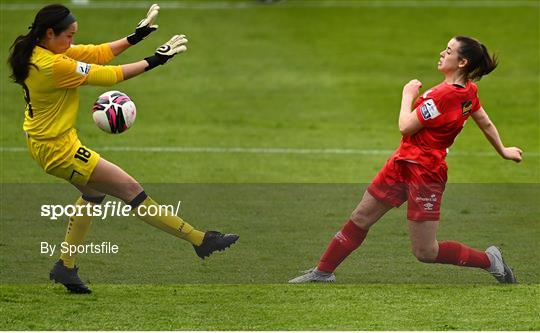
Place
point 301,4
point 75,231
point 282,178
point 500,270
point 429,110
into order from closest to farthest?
1. point 429,110
2. point 75,231
3. point 500,270
4. point 282,178
5. point 301,4

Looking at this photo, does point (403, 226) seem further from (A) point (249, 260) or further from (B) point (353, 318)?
(B) point (353, 318)

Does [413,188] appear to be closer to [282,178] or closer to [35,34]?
[35,34]

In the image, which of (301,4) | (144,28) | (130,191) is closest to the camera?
(130,191)

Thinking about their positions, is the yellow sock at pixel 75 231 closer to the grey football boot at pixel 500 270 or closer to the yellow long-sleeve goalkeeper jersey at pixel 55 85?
the yellow long-sleeve goalkeeper jersey at pixel 55 85

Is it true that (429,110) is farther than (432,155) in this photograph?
No

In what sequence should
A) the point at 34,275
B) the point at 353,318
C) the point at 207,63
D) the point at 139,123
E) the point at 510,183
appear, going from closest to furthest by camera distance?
the point at 353,318, the point at 34,275, the point at 510,183, the point at 139,123, the point at 207,63

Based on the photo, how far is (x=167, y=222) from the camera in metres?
11.4

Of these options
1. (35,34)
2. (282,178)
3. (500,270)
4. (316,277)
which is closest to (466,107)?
(500,270)

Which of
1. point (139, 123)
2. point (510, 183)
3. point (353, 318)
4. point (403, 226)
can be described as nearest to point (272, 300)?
point (353, 318)

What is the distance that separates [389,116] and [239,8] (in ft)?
31.2

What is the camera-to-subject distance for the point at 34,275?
11.9 meters

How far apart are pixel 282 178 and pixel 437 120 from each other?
22.1 ft

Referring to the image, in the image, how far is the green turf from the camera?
35.0ft

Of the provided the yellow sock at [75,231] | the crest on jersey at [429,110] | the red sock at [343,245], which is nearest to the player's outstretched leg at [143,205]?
the yellow sock at [75,231]
